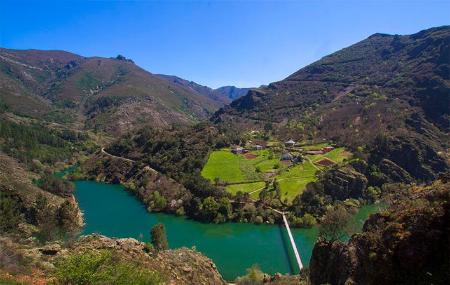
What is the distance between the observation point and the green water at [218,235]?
224 ft

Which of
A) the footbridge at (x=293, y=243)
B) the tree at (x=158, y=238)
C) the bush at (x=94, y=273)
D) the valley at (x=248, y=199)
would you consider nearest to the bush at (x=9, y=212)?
the valley at (x=248, y=199)

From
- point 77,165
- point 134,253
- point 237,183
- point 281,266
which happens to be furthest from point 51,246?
point 77,165

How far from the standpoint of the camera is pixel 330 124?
168000mm

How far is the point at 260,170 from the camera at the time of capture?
115 m

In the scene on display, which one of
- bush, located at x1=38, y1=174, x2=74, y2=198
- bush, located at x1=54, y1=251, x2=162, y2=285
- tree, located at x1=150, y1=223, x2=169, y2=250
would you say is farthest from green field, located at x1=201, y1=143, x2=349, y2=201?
bush, located at x1=54, y1=251, x2=162, y2=285

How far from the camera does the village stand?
10362cm

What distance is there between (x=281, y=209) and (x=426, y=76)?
11935cm

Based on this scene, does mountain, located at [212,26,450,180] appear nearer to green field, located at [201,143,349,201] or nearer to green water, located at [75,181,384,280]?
green field, located at [201,143,349,201]

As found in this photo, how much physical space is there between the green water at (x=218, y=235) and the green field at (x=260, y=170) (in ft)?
48.4

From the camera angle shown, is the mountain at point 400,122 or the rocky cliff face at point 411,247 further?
the mountain at point 400,122

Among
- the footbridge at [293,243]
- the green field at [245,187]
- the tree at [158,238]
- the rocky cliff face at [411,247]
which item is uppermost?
the rocky cliff face at [411,247]

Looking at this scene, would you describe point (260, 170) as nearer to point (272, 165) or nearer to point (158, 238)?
point (272, 165)

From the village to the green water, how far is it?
14091 millimetres

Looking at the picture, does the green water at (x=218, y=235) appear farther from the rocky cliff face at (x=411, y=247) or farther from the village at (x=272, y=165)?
the rocky cliff face at (x=411, y=247)
